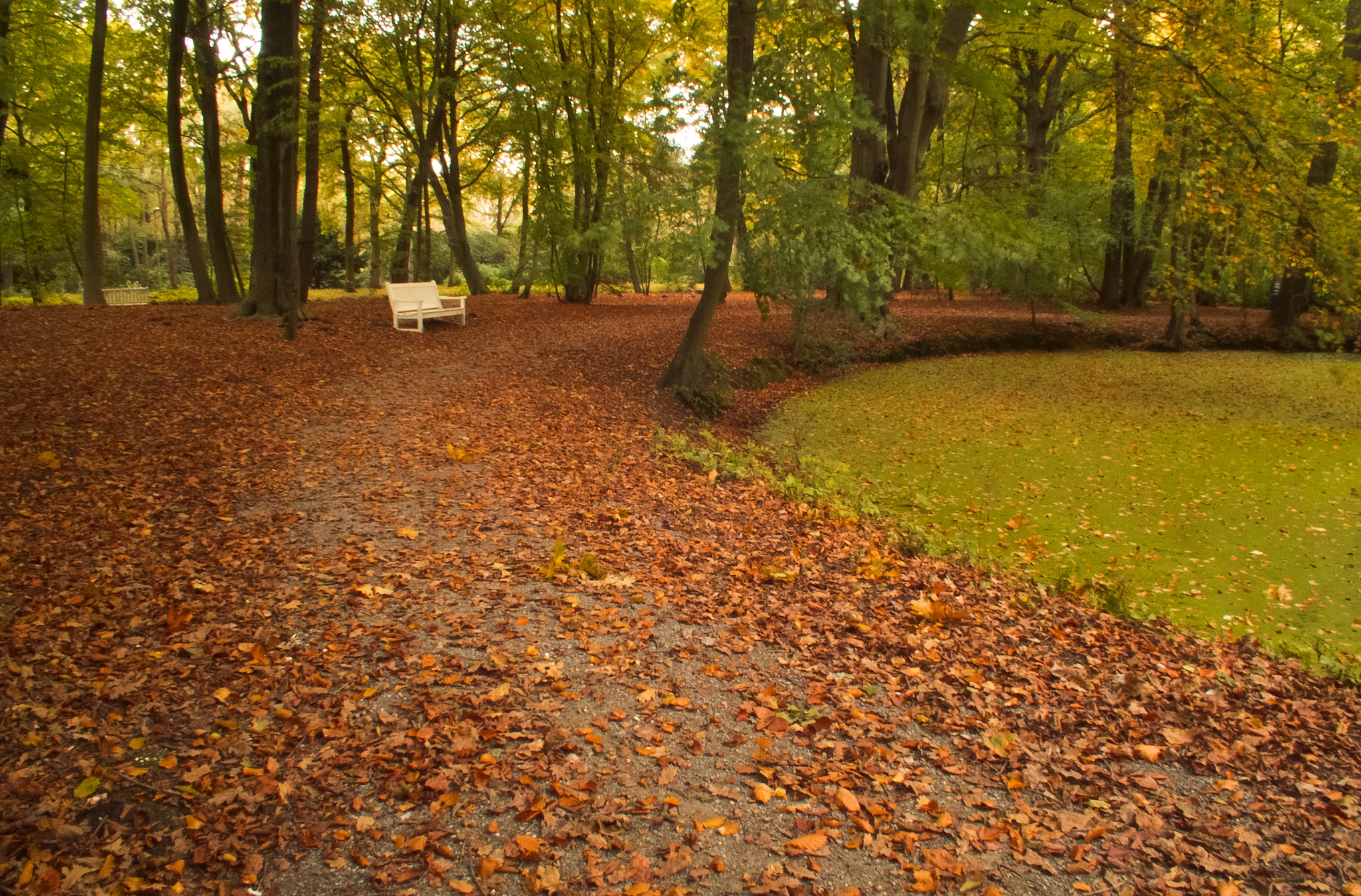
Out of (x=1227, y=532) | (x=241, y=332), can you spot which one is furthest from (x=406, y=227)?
(x=1227, y=532)

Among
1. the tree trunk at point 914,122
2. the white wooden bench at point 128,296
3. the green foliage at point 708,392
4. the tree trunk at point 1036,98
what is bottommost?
the green foliage at point 708,392

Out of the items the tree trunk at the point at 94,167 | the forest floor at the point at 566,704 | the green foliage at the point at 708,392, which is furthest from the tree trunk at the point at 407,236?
the forest floor at the point at 566,704

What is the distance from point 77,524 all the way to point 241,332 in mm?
7383

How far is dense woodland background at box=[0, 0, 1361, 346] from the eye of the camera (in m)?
9.87

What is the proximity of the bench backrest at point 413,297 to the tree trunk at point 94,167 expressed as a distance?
215 inches

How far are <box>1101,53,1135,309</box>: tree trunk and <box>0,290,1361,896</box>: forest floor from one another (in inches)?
503

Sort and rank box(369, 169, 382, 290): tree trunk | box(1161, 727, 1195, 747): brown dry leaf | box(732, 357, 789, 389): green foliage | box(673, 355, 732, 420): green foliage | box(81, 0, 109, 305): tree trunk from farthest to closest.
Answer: box(369, 169, 382, 290): tree trunk < box(81, 0, 109, 305): tree trunk < box(732, 357, 789, 389): green foliage < box(673, 355, 732, 420): green foliage < box(1161, 727, 1195, 747): brown dry leaf

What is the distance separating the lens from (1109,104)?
618 inches

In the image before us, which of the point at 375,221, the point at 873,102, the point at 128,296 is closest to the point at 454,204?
the point at 375,221

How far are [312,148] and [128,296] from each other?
9032 millimetres

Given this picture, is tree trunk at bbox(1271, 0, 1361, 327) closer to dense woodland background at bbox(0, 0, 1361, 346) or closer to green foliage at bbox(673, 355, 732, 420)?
dense woodland background at bbox(0, 0, 1361, 346)

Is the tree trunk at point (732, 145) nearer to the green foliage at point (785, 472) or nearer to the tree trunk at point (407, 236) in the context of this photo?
the green foliage at point (785, 472)

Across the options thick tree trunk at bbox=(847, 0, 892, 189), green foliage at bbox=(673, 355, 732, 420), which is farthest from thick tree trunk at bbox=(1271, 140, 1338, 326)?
green foliage at bbox=(673, 355, 732, 420)

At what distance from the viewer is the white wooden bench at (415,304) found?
13805 millimetres
